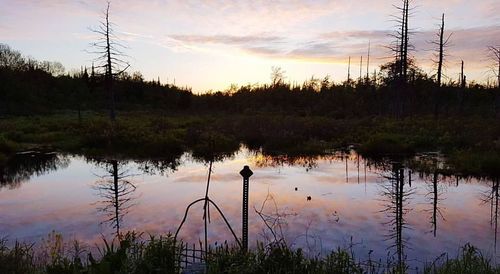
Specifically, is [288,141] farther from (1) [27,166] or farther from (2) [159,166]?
(1) [27,166]

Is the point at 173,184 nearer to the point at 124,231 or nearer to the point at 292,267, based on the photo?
the point at 124,231

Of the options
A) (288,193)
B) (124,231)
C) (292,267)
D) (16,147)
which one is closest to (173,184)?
(288,193)

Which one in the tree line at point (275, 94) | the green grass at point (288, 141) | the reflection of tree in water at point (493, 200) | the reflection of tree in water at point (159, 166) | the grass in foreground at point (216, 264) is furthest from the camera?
the tree line at point (275, 94)

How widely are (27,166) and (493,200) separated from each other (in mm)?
16691

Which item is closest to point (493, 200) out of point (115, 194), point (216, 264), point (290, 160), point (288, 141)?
point (290, 160)

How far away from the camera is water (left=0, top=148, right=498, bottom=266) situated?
28.6 feet

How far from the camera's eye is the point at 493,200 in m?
11.9

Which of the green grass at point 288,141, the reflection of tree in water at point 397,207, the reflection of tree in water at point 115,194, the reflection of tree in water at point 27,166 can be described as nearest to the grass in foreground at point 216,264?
the reflection of tree in water at point 397,207

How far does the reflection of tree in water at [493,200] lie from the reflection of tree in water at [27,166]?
13.7m

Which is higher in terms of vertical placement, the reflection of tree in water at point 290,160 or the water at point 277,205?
the reflection of tree in water at point 290,160

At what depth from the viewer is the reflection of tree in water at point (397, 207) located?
316 inches

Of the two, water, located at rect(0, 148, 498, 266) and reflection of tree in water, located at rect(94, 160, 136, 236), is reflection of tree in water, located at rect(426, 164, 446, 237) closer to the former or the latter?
water, located at rect(0, 148, 498, 266)

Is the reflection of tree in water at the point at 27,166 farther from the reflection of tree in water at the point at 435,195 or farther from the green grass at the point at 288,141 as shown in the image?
the reflection of tree in water at the point at 435,195

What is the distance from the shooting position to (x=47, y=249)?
789cm
